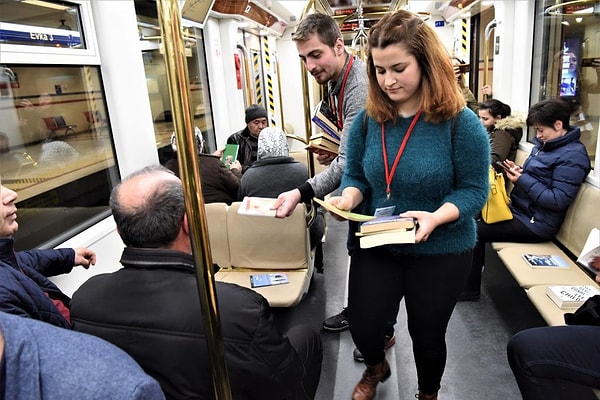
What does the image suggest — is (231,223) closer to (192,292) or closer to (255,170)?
(255,170)

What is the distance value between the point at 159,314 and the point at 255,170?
2.12 m

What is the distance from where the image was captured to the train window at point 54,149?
101 inches

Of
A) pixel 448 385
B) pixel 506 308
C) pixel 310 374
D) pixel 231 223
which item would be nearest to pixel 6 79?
pixel 231 223

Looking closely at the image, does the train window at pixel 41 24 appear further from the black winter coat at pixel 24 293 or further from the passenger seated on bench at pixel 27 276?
the black winter coat at pixel 24 293

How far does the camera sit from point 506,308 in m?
3.26

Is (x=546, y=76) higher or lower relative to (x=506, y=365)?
higher

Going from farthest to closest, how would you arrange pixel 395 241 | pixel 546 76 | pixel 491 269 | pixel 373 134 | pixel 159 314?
pixel 546 76, pixel 491 269, pixel 373 134, pixel 395 241, pixel 159 314

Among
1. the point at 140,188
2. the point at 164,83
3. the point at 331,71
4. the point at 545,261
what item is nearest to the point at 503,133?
the point at 545,261

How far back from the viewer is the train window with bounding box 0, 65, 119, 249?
8.43ft

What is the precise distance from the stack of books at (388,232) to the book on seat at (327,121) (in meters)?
0.94

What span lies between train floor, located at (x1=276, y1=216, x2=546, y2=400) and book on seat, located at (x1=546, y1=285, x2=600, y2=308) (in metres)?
0.50

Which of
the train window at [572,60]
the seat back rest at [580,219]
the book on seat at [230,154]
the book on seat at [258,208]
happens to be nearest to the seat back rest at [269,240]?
the book on seat at [258,208]

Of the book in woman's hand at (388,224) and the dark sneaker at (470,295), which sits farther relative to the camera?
the dark sneaker at (470,295)

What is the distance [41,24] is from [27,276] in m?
1.70
